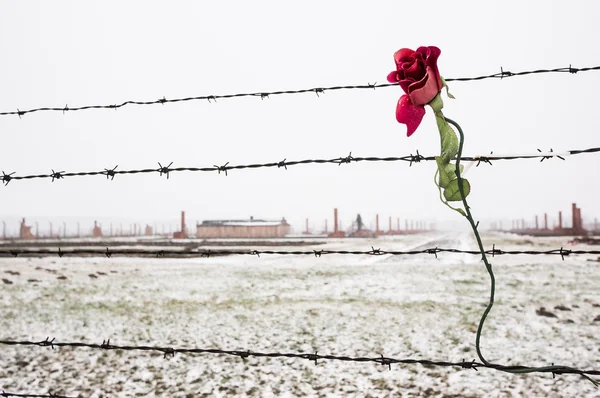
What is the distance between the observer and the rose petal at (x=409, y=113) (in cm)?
152

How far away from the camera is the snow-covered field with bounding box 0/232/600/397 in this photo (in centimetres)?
552

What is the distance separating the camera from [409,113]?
59.9 inches

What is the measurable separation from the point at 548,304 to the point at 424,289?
323 centimetres

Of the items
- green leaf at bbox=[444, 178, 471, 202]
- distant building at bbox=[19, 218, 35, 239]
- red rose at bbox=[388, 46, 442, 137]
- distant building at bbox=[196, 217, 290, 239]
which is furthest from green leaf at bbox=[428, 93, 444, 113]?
distant building at bbox=[19, 218, 35, 239]

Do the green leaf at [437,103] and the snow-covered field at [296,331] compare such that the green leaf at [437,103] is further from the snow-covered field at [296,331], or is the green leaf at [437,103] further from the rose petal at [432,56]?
the snow-covered field at [296,331]

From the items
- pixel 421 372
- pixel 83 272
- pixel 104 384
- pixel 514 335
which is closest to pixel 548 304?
pixel 514 335

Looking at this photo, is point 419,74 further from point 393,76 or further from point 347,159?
point 347,159

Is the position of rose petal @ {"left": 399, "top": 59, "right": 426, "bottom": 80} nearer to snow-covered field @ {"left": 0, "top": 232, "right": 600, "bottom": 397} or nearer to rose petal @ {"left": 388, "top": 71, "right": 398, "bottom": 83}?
rose petal @ {"left": 388, "top": 71, "right": 398, "bottom": 83}

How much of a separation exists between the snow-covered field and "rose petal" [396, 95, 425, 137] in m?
4.47

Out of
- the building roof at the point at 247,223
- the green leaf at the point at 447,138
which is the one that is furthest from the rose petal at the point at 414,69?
the building roof at the point at 247,223

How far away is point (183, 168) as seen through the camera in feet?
8.16

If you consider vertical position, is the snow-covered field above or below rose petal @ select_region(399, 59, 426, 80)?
below

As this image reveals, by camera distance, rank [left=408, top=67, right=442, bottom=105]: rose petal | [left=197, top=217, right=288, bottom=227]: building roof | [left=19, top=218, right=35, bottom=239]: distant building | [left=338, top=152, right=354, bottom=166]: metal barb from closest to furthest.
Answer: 1. [left=408, top=67, right=442, bottom=105]: rose petal
2. [left=338, top=152, right=354, bottom=166]: metal barb
3. [left=19, top=218, right=35, bottom=239]: distant building
4. [left=197, top=217, right=288, bottom=227]: building roof

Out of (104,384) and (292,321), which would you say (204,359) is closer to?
(104,384)
